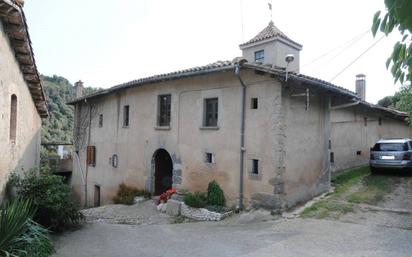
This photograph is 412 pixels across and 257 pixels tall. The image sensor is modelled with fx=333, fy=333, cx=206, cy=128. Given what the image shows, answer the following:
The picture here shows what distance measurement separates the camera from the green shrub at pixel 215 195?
11430 millimetres

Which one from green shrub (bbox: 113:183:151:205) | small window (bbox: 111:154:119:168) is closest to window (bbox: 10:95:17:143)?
green shrub (bbox: 113:183:151:205)

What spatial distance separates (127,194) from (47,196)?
668 centimetres

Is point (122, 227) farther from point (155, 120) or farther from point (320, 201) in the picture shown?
point (320, 201)

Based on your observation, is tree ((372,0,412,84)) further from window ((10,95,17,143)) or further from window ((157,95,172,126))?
window ((157,95,172,126))

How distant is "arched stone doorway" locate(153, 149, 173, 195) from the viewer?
49.3 feet

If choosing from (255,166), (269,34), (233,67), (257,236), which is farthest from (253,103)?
(269,34)

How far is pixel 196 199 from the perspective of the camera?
11.5m

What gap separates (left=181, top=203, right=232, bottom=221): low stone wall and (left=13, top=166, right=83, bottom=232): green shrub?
3.87 m

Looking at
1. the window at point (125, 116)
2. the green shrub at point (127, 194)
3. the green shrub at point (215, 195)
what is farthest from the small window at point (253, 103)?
the window at point (125, 116)

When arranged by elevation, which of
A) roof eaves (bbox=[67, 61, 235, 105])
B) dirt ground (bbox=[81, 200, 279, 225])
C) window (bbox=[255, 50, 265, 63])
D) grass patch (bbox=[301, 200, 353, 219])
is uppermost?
window (bbox=[255, 50, 265, 63])

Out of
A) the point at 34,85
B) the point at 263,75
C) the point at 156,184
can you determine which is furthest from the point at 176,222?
the point at 34,85

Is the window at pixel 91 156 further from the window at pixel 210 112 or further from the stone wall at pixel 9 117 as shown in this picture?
the window at pixel 210 112

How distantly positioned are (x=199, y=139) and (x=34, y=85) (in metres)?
5.91

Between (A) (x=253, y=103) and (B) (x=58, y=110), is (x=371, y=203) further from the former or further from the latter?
(B) (x=58, y=110)
